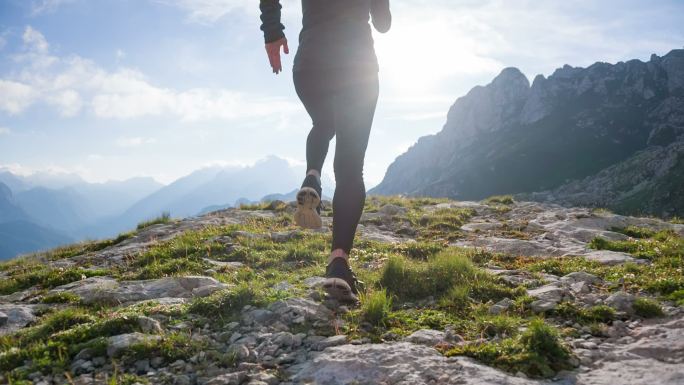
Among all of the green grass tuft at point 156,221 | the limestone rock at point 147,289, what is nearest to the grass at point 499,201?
the green grass tuft at point 156,221

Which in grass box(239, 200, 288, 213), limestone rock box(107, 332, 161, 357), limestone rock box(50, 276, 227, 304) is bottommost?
limestone rock box(107, 332, 161, 357)

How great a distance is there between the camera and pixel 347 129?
5.14 meters

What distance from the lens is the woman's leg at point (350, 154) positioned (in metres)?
5.04

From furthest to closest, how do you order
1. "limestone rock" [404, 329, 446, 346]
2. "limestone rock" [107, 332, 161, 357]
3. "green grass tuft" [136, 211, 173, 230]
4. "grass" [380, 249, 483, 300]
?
"green grass tuft" [136, 211, 173, 230] < "grass" [380, 249, 483, 300] < "limestone rock" [404, 329, 446, 346] < "limestone rock" [107, 332, 161, 357]

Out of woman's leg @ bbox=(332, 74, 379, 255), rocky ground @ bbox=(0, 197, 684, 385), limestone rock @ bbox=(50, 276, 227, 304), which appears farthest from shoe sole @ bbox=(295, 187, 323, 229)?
limestone rock @ bbox=(50, 276, 227, 304)

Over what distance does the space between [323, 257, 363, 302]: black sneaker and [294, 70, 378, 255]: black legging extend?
0.61 ft

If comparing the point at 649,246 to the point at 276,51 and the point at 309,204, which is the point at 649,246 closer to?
the point at 309,204

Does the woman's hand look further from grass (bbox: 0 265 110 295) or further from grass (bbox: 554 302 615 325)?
grass (bbox: 0 265 110 295)

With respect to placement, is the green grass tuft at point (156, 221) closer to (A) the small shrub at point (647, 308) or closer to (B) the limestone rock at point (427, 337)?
(B) the limestone rock at point (427, 337)

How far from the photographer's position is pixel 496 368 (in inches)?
134

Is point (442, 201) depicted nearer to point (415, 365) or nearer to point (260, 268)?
point (260, 268)

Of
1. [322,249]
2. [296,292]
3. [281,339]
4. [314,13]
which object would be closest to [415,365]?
[281,339]

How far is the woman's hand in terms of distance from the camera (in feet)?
19.0

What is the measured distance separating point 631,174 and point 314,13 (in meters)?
195
